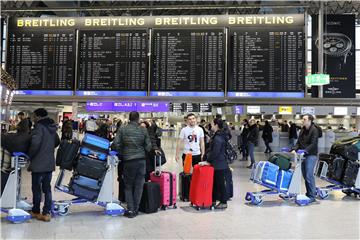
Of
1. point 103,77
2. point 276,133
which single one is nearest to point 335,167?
point 103,77

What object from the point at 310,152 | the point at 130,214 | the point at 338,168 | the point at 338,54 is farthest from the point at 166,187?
the point at 338,54

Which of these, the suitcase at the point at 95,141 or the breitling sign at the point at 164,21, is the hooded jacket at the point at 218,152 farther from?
the breitling sign at the point at 164,21

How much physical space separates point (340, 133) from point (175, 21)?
498 inches

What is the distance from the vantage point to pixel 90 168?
18.9 ft

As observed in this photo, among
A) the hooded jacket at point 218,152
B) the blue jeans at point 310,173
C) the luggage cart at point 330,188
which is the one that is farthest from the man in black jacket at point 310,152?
the hooded jacket at point 218,152

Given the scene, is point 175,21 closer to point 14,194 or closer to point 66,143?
point 66,143

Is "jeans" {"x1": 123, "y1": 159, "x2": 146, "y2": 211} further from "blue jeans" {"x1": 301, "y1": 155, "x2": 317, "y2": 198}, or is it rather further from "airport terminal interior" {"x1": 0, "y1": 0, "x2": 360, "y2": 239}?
"blue jeans" {"x1": 301, "y1": 155, "x2": 317, "y2": 198}

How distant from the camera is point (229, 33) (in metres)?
10.6

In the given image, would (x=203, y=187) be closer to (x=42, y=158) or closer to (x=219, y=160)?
(x=219, y=160)

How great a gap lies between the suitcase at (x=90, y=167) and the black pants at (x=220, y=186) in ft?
5.77

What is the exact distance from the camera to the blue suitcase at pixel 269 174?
7.01m

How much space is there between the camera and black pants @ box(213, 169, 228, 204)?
650cm

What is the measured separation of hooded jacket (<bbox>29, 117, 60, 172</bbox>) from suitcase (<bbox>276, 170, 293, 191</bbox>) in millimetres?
3705

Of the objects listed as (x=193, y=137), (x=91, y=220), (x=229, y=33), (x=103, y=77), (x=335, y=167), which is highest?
(x=229, y=33)
